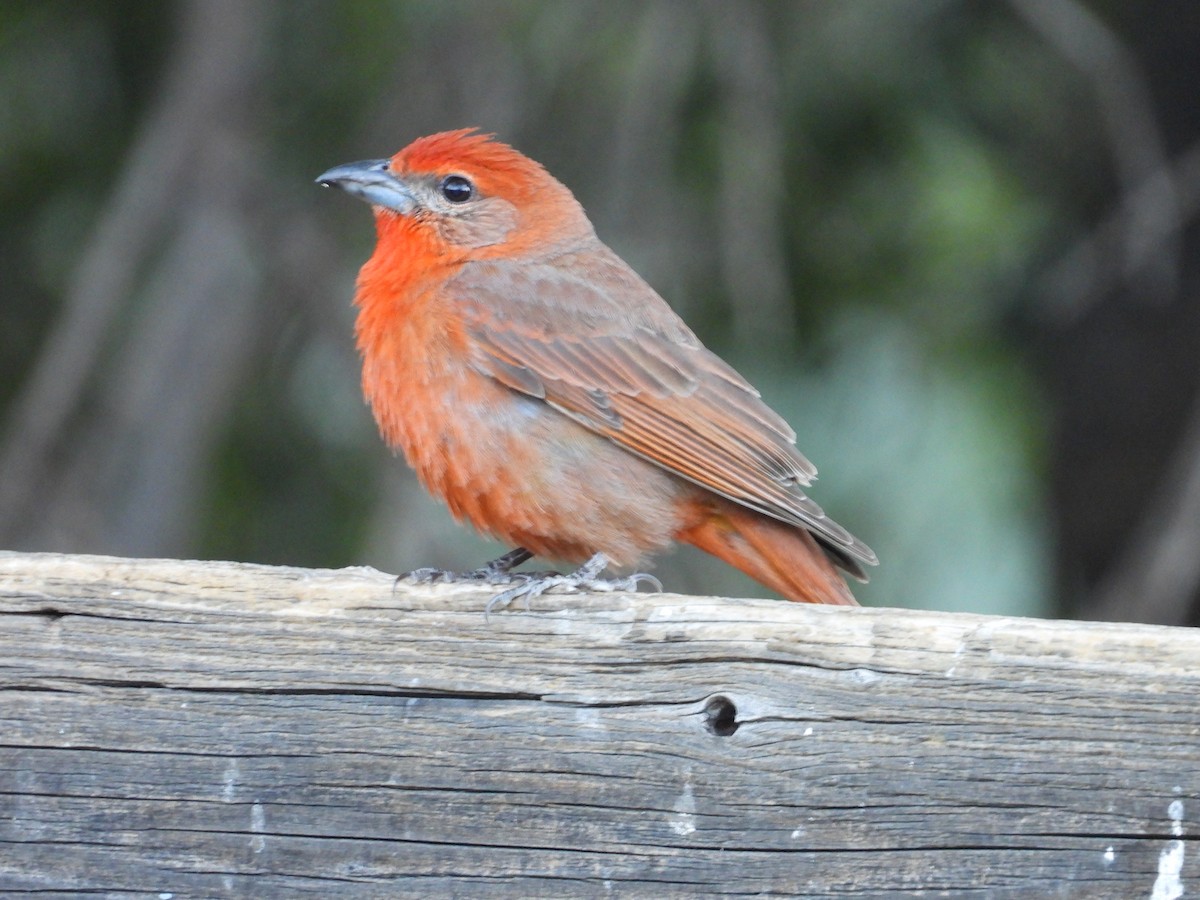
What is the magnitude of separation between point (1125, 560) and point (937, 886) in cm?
479

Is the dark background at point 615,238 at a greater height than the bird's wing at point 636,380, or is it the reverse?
the dark background at point 615,238

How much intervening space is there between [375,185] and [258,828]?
255 cm

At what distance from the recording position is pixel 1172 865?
232 cm

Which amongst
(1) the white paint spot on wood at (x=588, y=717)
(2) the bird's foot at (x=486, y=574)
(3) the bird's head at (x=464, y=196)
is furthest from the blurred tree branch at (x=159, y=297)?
(1) the white paint spot on wood at (x=588, y=717)

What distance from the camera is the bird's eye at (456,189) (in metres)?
4.74

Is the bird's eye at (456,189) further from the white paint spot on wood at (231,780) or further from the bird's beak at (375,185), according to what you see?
the white paint spot on wood at (231,780)

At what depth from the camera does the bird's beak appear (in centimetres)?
466

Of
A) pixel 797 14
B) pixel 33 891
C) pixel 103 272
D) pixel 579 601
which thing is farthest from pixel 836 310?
pixel 33 891

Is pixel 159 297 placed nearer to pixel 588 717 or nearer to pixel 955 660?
pixel 588 717

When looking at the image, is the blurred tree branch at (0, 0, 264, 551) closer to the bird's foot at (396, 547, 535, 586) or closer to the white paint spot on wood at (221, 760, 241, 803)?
the bird's foot at (396, 547, 535, 586)

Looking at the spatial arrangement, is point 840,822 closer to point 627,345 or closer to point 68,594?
point 68,594

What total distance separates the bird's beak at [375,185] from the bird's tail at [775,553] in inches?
50.6

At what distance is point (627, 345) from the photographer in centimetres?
458

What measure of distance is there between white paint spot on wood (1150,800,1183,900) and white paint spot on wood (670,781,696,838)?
2.19 ft
